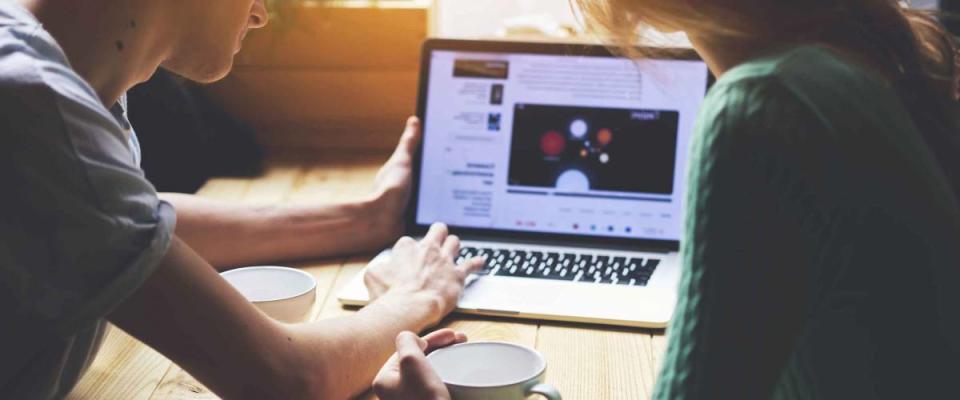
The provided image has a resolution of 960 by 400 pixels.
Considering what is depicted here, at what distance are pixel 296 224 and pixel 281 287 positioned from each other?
27 centimetres

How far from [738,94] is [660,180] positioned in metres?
0.73

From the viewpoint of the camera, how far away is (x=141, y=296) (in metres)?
→ 0.83

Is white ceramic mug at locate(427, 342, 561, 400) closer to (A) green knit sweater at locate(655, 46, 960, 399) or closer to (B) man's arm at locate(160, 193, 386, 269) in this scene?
(A) green knit sweater at locate(655, 46, 960, 399)

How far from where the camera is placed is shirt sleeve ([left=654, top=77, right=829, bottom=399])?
0.71m

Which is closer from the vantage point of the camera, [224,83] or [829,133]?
[829,133]

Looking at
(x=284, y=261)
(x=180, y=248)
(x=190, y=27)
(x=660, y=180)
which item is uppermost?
(x=190, y=27)

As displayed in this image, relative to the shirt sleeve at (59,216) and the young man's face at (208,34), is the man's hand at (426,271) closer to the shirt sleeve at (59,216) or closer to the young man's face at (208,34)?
the young man's face at (208,34)

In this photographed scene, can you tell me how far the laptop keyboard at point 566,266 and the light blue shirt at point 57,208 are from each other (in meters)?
0.61

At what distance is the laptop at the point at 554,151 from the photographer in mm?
1439

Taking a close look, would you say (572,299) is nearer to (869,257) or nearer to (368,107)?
(869,257)

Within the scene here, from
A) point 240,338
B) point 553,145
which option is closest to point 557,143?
point 553,145

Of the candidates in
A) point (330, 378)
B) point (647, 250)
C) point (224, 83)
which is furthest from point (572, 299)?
point (224, 83)

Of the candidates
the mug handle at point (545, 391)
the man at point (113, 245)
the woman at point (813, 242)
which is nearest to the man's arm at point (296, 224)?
the man at point (113, 245)

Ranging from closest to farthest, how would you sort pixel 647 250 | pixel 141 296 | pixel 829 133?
pixel 829 133, pixel 141 296, pixel 647 250
